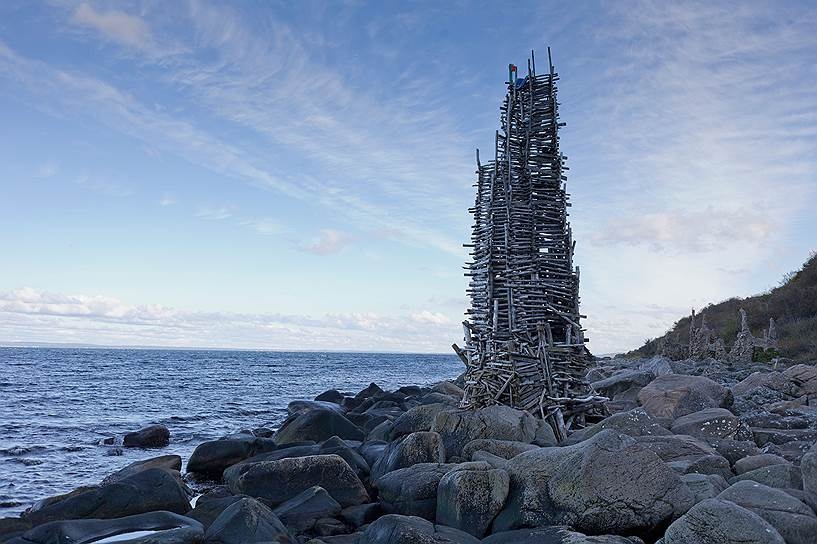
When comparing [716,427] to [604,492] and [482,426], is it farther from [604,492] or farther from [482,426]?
[604,492]

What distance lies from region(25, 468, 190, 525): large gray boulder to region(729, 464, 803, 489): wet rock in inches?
345

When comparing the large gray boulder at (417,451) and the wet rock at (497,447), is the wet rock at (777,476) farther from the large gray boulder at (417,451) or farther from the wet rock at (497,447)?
the large gray boulder at (417,451)

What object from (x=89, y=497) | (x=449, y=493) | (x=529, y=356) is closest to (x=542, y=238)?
(x=529, y=356)

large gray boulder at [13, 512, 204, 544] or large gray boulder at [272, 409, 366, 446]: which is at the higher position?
large gray boulder at [272, 409, 366, 446]

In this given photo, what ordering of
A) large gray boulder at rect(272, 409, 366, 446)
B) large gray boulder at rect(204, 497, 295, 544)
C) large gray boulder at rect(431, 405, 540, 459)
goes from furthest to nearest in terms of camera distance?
large gray boulder at rect(272, 409, 366, 446), large gray boulder at rect(431, 405, 540, 459), large gray boulder at rect(204, 497, 295, 544)

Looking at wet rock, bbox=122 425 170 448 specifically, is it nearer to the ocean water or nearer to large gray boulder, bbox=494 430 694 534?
the ocean water

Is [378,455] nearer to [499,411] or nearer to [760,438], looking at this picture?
[499,411]

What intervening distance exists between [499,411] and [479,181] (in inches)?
238

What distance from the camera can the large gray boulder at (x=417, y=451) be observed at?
1132 centimetres

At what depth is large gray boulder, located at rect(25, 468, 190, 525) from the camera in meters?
10.4

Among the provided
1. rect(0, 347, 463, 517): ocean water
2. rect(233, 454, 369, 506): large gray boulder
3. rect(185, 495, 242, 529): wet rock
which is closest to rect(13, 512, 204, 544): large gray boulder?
rect(185, 495, 242, 529): wet rock

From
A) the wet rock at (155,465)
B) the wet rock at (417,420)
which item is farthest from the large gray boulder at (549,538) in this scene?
the wet rock at (155,465)

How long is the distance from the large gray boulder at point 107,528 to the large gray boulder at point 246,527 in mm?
261

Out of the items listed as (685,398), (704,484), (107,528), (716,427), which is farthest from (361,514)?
(685,398)
